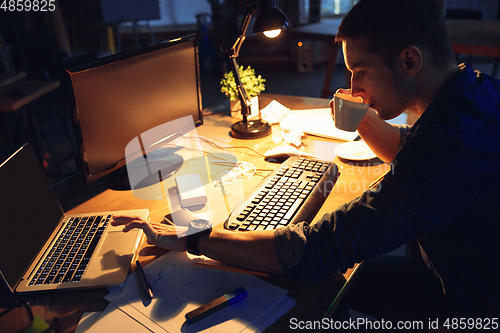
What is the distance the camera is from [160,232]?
35.7 inches

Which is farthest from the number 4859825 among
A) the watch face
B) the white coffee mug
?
the watch face

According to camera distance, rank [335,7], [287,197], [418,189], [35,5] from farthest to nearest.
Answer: [35,5]
[335,7]
[287,197]
[418,189]

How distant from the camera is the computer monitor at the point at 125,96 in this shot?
1.03 metres

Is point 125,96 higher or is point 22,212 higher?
point 125,96

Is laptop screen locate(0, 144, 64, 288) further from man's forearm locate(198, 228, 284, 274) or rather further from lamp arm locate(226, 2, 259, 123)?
lamp arm locate(226, 2, 259, 123)

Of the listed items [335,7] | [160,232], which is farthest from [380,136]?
[335,7]

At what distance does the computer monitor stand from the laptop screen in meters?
0.14

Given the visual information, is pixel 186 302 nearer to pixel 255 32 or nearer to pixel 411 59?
pixel 411 59

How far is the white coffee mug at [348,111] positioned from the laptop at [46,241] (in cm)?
72

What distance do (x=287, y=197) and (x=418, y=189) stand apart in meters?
0.40

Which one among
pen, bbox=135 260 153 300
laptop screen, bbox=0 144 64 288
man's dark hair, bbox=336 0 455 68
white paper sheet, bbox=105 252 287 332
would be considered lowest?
white paper sheet, bbox=105 252 287 332

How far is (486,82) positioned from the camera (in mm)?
859

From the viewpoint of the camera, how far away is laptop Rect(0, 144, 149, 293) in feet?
2.63

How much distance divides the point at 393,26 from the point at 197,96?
872 mm
